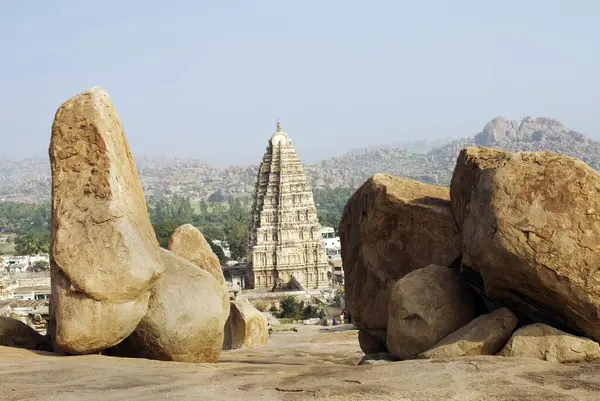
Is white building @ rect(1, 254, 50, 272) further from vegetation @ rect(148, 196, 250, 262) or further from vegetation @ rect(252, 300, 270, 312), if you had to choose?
vegetation @ rect(252, 300, 270, 312)

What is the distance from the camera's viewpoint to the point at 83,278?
31.8 ft

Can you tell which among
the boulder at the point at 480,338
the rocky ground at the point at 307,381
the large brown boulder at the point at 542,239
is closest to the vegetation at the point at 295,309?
the boulder at the point at 480,338

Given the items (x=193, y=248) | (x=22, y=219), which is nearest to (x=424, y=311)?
(x=193, y=248)

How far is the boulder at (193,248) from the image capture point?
15141mm

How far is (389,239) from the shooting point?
39.1ft

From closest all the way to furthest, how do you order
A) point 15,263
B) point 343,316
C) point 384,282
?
1. point 384,282
2. point 343,316
3. point 15,263

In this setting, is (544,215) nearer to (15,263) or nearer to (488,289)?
(488,289)

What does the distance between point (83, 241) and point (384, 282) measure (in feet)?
13.2

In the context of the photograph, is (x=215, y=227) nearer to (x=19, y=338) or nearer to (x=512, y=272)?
(x=19, y=338)

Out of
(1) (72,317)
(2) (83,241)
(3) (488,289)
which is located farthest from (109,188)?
(3) (488,289)

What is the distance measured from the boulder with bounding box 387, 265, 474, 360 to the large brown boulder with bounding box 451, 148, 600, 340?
62cm

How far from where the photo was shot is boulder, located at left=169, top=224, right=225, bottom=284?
49.7 feet

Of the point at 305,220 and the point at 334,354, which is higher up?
the point at 305,220

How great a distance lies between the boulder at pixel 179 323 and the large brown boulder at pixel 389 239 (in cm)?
236
